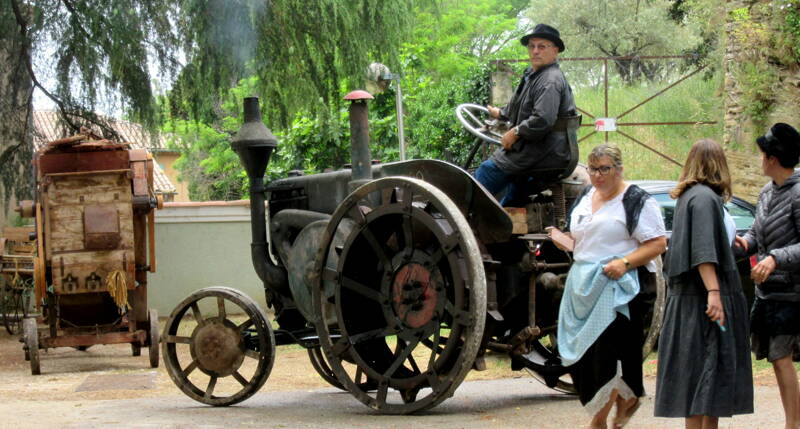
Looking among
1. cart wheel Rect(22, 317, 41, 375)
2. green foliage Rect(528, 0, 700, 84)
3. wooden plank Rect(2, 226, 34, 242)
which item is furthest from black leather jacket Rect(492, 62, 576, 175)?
green foliage Rect(528, 0, 700, 84)

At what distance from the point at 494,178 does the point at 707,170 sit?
1.92 meters

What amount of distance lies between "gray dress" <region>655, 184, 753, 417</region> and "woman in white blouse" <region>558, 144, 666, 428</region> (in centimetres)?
23

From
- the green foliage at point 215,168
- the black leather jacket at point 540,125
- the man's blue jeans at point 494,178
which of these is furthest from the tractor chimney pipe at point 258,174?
the green foliage at point 215,168

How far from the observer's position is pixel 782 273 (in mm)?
6211

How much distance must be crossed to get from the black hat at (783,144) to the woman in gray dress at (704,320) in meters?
0.65

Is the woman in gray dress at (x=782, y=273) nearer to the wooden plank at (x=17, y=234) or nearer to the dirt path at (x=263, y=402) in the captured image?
the dirt path at (x=263, y=402)

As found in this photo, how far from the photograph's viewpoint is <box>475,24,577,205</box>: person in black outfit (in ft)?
23.4

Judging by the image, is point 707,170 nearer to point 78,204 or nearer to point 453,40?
point 78,204

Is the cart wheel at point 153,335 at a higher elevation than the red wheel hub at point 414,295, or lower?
lower

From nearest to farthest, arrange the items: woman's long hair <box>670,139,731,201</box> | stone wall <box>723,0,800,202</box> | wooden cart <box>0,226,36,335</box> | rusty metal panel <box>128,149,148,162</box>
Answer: woman's long hair <box>670,139,731,201</box>, rusty metal panel <box>128,149,148,162</box>, stone wall <box>723,0,800,202</box>, wooden cart <box>0,226,36,335</box>

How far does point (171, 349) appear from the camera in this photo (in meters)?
8.24

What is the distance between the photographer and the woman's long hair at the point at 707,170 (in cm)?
571

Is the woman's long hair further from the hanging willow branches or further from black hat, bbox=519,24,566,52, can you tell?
the hanging willow branches

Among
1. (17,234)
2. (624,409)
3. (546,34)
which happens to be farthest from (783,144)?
(17,234)
